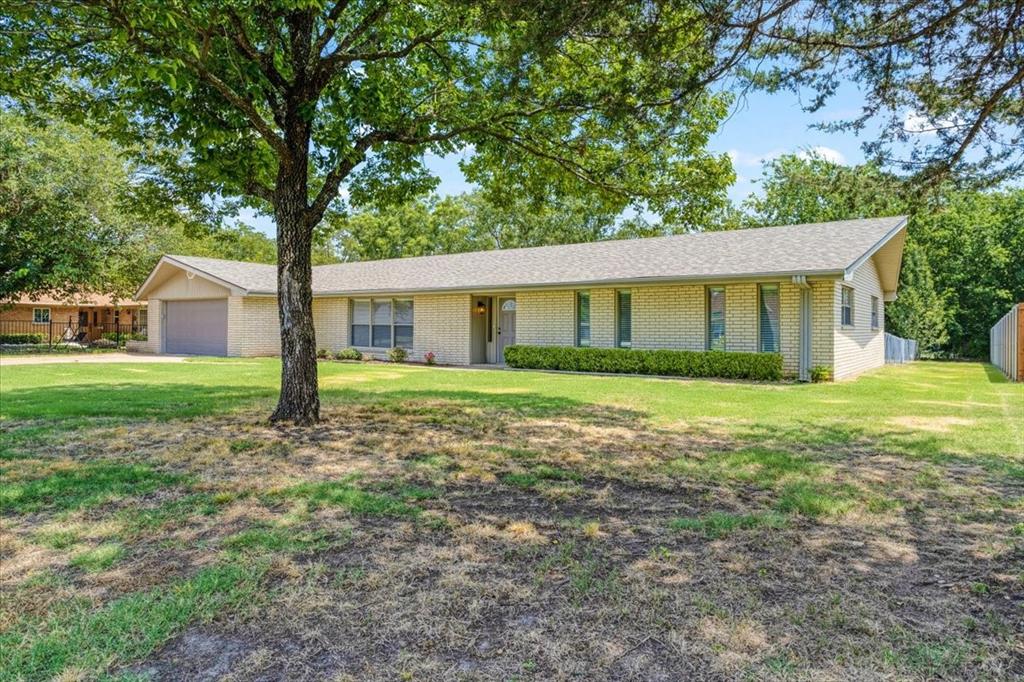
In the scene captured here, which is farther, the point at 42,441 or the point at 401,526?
the point at 42,441

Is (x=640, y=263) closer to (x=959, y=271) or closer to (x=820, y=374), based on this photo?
(x=820, y=374)

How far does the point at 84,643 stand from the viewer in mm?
2637

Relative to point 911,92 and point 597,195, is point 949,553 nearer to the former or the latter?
point 911,92

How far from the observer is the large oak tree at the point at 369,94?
5449 millimetres

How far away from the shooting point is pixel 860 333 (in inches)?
689

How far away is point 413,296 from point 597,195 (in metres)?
12.8

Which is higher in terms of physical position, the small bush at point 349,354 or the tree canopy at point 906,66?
the tree canopy at point 906,66

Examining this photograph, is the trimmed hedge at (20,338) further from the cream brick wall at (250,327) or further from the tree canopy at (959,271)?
the tree canopy at (959,271)

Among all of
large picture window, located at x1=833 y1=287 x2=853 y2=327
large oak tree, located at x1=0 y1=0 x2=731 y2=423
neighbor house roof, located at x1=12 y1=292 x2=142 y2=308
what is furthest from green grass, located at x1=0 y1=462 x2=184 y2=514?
neighbor house roof, located at x1=12 y1=292 x2=142 y2=308

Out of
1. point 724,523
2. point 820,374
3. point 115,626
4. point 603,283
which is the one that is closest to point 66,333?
point 603,283

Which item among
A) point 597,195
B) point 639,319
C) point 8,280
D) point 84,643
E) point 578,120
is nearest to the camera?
point 84,643

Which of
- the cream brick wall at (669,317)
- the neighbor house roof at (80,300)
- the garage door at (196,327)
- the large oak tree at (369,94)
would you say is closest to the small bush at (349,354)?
the garage door at (196,327)

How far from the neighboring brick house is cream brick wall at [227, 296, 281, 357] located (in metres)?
13.9

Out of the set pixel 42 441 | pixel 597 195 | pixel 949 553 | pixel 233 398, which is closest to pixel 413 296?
pixel 233 398
